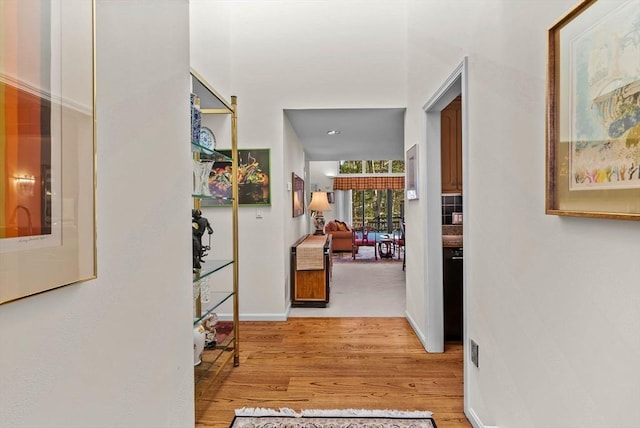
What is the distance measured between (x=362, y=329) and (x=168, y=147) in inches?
111

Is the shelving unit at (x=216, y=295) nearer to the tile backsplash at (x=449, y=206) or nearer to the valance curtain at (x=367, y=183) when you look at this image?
the tile backsplash at (x=449, y=206)

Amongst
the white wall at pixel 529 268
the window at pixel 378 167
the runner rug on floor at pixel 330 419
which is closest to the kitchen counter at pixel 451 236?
the white wall at pixel 529 268

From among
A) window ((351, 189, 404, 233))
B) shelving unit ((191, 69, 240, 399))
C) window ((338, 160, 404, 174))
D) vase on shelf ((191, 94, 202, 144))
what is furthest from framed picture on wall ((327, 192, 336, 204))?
vase on shelf ((191, 94, 202, 144))

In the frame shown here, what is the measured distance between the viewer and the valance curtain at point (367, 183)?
1159 centimetres

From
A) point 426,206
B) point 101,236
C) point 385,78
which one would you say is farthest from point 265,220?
point 101,236

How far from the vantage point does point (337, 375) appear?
2654 mm

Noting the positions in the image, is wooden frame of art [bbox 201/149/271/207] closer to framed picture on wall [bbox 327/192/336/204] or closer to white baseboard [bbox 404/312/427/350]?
white baseboard [bbox 404/312/427/350]

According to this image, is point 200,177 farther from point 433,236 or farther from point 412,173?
point 412,173

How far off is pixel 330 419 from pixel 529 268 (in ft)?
4.53

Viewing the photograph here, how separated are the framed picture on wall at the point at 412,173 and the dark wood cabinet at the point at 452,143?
348 mm

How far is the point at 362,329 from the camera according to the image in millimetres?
3652

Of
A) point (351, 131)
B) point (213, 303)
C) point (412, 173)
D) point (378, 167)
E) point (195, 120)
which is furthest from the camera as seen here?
point (378, 167)

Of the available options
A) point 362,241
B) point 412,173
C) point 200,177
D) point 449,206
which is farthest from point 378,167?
point 200,177

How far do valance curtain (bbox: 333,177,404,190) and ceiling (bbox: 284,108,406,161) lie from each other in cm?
429
